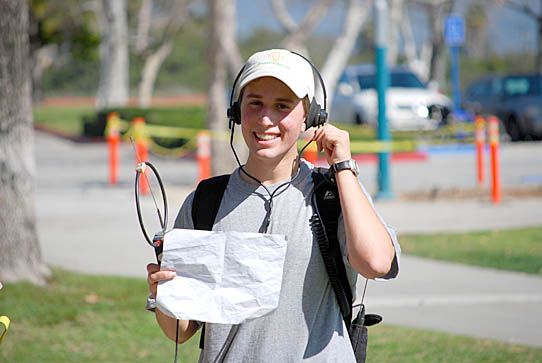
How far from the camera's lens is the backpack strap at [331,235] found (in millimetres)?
2514

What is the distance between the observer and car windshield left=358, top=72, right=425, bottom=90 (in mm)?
23328

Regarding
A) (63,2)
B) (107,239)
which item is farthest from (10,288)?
(63,2)

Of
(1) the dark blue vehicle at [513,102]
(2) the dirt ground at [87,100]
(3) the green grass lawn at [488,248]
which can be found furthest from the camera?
(2) the dirt ground at [87,100]

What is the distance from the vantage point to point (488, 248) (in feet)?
29.6

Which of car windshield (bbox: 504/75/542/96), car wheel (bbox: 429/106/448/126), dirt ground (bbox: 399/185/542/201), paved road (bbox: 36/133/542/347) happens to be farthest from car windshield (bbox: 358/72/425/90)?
dirt ground (bbox: 399/185/542/201)

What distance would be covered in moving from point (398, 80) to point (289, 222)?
2197 cm

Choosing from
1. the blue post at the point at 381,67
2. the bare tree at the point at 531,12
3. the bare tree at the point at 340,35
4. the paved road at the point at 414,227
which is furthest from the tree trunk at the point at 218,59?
the bare tree at the point at 531,12

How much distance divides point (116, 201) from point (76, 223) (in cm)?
205

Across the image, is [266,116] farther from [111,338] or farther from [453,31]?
[453,31]

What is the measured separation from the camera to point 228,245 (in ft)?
7.89

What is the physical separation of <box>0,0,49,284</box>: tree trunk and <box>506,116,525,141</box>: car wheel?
664 inches

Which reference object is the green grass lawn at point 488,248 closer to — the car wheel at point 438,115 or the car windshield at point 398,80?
the car wheel at point 438,115

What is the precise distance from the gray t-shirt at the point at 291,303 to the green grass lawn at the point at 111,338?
117 inches

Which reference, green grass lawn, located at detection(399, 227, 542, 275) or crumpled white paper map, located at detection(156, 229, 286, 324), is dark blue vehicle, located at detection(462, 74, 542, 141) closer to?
green grass lawn, located at detection(399, 227, 542, 275)
